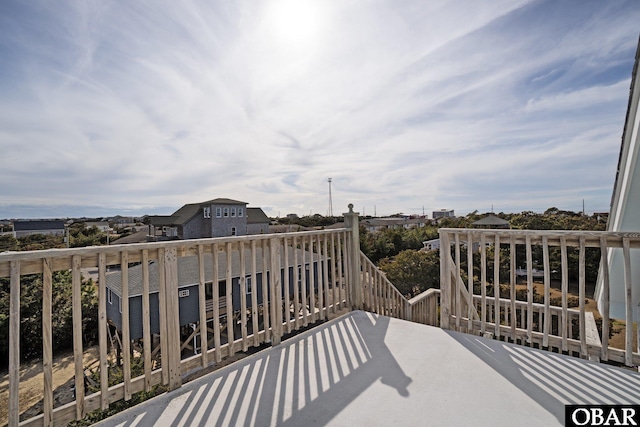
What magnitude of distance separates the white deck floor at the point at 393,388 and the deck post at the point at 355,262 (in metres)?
1.08

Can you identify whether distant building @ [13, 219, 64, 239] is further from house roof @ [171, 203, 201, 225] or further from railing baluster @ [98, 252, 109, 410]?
railing baluster @ [98, 252, 109, 410]

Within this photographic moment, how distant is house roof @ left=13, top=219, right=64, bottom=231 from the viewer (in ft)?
111

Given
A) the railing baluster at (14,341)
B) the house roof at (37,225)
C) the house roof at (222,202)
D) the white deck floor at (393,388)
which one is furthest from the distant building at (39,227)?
the white deck floor at (393,388)

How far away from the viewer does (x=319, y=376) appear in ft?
7.33

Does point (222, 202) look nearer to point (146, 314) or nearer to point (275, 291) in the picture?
point (275, 291)

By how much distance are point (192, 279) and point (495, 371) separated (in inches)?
352

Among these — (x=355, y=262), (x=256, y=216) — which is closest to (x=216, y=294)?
(x=355, y=262)

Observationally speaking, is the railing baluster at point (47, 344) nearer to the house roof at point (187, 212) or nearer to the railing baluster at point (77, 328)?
the railing baluster at point (77, 328)

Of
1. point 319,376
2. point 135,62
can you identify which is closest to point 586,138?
point 319,376

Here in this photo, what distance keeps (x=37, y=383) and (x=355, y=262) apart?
40.7 feet

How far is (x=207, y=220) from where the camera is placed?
69.9 feet

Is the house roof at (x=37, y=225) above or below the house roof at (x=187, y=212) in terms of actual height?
below

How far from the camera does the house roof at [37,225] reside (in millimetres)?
33938

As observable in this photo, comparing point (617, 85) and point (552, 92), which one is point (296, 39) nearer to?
point (552, 92)
